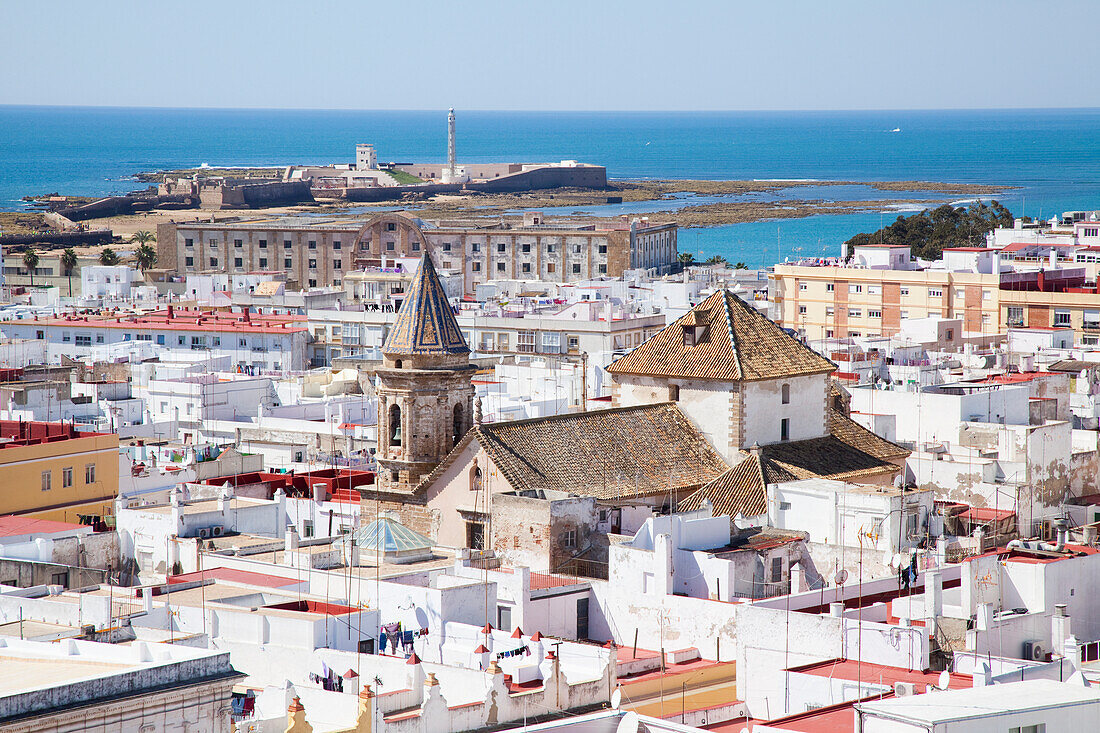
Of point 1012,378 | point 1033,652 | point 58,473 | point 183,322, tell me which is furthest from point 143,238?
point 1033,652

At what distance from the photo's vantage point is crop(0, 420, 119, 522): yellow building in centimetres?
3759

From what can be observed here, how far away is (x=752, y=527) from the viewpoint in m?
34.0

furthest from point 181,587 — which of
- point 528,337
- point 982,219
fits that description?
point 982,219

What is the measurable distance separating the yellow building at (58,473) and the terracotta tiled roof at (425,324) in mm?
7413

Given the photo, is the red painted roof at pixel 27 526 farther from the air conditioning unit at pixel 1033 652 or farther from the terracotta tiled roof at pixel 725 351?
the air conditioning unit at pixel 1033 652

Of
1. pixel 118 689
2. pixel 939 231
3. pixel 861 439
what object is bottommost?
pixel 861 439

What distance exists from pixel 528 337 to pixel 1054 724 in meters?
48.8

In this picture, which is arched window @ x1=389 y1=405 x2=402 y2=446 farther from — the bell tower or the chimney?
the chimney

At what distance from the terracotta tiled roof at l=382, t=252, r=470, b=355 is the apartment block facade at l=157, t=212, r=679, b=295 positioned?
67908mm

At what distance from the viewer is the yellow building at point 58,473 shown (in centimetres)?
3759

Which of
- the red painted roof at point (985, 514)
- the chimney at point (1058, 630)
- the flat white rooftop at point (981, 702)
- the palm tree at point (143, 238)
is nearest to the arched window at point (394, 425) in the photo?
the red painted roof at point (985, 514)

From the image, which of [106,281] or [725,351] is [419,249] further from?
[725,351]

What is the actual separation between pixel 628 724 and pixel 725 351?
1813 centimetres

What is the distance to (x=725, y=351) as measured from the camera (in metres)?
A: 37.4
